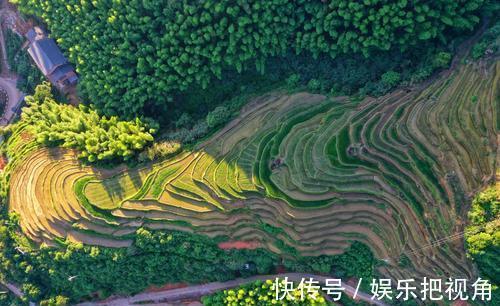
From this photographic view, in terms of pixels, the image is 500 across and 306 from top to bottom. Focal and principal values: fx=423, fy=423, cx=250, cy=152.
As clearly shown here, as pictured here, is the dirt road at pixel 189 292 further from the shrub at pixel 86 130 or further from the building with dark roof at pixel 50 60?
the building with dark roof at pixel 50 60

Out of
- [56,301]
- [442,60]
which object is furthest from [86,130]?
[442,60]

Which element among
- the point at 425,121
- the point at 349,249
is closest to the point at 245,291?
the point at 349,249

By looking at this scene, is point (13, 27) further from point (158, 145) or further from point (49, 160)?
point (158, 145)

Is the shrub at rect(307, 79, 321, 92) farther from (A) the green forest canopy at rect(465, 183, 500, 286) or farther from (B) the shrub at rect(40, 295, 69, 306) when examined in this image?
(B) the shrub at rect(40, 295, 69, 306)

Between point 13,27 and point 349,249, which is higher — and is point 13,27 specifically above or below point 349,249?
above

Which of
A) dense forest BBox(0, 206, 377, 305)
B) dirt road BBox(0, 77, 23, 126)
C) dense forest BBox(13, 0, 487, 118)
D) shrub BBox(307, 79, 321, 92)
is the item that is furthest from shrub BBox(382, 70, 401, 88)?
dirt road BBox(0, 77, 23, 126)

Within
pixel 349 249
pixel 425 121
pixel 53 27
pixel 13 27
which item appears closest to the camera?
pixel 425 121
